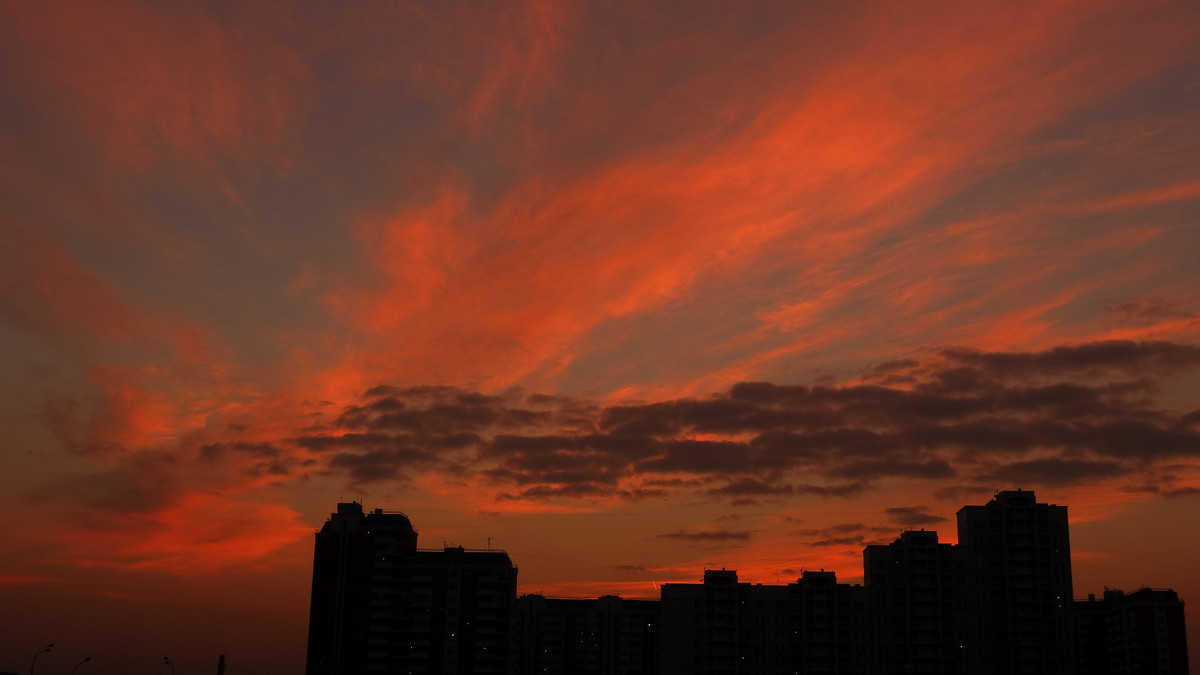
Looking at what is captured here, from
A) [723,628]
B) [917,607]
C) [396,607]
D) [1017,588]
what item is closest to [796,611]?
[723,628]

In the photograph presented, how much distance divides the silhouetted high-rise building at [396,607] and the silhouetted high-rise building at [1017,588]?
255 ft

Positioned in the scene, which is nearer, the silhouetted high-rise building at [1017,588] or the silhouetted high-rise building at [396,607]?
the silhouetted high-rise building at [1017,588]

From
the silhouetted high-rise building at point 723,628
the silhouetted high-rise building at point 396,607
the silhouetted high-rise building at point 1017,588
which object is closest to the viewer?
the silhouetted high-rise building at point 1017,588

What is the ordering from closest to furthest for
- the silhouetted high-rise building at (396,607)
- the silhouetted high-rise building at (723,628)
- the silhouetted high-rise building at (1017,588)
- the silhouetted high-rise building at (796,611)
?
the silhouetted high-rise building at (1017,588) < the silhouetted high-rise building at (796,611) < the silhouetted high-rise building at (723,628) < the silhouetted high-rise building at (396,607)

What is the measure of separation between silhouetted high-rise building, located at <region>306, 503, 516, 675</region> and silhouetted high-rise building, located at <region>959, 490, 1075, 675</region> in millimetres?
77740

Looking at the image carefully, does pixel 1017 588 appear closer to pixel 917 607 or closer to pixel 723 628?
pixel 917 607

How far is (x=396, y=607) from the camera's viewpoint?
19425 centimetres

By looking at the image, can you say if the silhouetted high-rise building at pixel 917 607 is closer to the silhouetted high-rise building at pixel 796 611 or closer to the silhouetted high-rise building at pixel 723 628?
the silhouetted high-rise building at pixel 796 611

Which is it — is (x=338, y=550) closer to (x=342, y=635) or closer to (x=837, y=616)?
(x=342, y=635)

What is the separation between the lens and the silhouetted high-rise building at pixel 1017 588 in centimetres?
17375

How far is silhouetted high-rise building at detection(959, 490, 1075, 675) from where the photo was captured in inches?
6841

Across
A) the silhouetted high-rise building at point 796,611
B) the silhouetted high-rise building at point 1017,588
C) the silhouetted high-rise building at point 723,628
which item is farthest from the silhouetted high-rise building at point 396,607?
the silhouetted high-rise building at point 1017,588

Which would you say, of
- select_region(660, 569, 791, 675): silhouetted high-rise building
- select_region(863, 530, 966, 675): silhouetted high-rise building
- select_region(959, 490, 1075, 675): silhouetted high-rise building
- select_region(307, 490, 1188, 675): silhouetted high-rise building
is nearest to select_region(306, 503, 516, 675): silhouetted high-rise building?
select_region(307, 490, 1188, 675): silhouetted high-rise building

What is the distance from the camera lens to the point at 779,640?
611 feet
